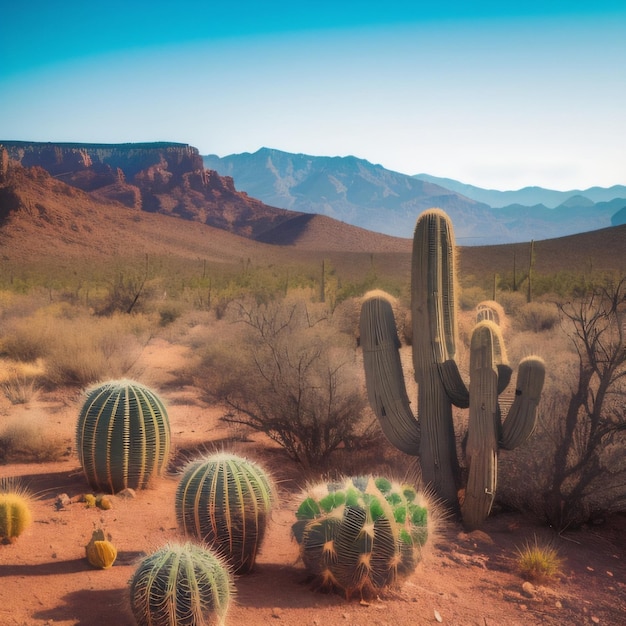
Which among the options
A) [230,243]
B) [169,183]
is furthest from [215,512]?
[169,183]

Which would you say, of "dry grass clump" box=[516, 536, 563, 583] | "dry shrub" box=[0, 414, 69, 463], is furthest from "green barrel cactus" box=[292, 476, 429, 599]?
"dry shrub" box=[0, 414, 69, 463]

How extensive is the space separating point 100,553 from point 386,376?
332 cm

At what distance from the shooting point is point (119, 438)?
22.7 ft

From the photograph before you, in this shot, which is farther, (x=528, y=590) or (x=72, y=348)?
(x=72, y=348)

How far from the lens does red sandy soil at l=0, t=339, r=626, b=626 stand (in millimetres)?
4617

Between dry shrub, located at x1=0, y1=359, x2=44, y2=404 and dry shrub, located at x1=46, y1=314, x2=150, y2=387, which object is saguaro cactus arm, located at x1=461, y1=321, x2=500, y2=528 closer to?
dry shrub, located at x1=46, y1=314, x2=150, y2=387

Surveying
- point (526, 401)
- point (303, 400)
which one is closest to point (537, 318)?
point (303, 400)

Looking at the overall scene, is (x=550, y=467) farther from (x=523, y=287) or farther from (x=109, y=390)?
(x=523, y=287)

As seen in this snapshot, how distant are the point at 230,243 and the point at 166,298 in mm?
53436

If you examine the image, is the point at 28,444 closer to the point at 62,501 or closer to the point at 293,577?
the point at 62,501

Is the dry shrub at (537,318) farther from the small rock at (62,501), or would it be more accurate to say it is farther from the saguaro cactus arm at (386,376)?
the small rock at (62,501)

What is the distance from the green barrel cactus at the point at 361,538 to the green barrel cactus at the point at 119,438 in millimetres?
2635

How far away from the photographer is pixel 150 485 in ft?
23.7

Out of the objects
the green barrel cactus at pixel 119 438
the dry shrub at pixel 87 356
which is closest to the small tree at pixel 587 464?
the green barrel cactus at pixel 119 438
